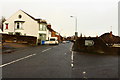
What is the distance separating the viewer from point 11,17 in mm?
50906

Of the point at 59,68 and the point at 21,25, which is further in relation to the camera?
the point at 21,25

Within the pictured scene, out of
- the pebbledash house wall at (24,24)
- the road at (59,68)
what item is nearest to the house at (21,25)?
the pebbledash house wall at (24,24)

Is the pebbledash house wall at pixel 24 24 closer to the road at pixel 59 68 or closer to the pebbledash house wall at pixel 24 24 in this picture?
the pebbledash house wall at pixel 24 24

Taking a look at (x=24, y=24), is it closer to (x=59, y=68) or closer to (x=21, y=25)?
(x=21, y=25)

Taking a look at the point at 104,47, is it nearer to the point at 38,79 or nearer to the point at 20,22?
the point at 38,79

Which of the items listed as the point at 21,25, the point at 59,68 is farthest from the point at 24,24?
the point at 59,68

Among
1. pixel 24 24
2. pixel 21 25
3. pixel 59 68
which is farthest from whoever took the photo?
pixel 24 24

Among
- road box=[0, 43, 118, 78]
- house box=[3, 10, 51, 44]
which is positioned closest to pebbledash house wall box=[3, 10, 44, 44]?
house box=[3, 10, 51, 44]

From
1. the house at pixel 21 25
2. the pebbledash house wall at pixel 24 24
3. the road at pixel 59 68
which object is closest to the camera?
the road at pixel 59 68

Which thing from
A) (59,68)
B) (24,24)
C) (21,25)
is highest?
(24,24)

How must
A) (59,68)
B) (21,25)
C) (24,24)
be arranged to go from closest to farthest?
(59,68) → (21,25) → (24,24)

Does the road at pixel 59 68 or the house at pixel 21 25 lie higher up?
the house at pixel 21 25

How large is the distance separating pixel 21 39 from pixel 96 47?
76.5 ft

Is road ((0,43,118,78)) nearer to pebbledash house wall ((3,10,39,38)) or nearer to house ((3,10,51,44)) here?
house ((3,10,51,44))
